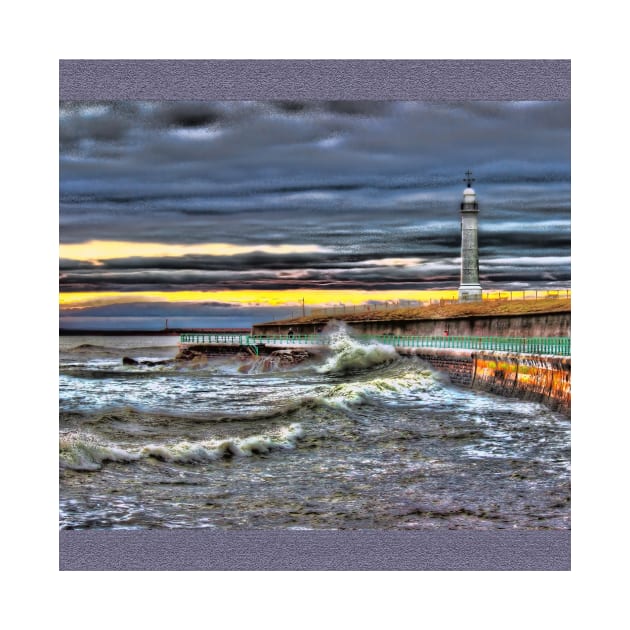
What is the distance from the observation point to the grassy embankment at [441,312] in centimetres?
750

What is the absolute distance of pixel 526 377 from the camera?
311 inches

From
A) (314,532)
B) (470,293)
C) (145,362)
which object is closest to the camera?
(314,532)

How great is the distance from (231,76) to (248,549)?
343 cm

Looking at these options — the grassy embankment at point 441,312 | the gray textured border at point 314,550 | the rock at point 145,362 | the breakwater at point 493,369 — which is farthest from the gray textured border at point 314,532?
the grassy embankment at point 441,312

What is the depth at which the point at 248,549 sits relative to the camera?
22.3ft

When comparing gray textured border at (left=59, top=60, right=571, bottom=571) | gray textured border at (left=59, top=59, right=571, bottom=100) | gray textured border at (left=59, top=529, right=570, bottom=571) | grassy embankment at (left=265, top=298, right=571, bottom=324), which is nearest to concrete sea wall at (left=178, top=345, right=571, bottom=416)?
grassy embankment at (left=265, top=298, right=571, bottom=324)

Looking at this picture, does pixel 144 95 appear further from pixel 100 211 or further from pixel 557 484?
pixel 557 484

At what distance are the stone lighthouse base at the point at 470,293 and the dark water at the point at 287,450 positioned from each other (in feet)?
2.71

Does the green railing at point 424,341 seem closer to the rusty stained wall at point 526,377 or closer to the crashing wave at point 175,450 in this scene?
the rusty stained wall at point 526,377

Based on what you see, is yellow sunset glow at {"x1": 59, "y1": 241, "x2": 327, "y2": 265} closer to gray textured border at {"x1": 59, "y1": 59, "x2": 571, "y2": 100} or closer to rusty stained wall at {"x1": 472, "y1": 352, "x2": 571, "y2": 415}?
gray textured border at {"x1": 59, "y1": 59, "x2": 571, "y2": 100}

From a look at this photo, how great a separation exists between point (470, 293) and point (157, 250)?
245 cm

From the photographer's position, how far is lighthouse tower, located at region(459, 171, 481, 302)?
699 cm

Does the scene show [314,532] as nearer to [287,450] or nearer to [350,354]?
[287,450]

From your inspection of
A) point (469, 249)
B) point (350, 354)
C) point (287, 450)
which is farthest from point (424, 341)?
point (287, 450)
